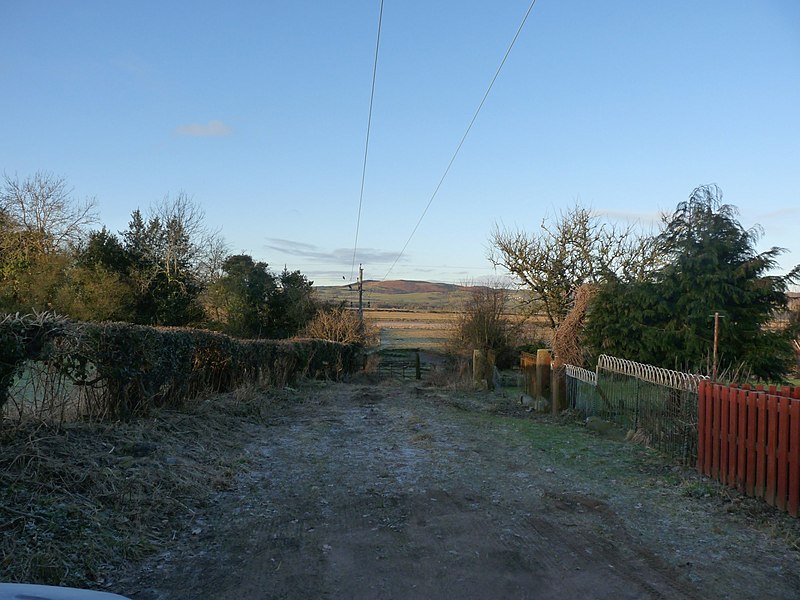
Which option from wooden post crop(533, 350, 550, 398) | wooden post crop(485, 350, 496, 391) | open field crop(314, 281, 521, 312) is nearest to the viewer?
wooden post crop(533, 350, 550, 398)

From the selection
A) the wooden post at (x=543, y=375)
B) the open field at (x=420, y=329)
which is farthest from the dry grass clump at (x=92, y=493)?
the open field at (x=420, y=329)

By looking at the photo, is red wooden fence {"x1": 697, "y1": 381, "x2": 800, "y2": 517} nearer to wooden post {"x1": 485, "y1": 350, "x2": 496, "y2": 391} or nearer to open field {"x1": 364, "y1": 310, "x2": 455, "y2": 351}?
wooden post {"x1": 485, "y1": 350, "x2": 496, "y2": 391}

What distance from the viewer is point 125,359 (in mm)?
9172

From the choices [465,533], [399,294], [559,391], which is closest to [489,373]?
[559,391]

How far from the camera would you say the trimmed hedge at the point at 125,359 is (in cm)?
647

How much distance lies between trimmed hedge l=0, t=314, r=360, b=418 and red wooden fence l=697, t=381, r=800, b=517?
7.92m

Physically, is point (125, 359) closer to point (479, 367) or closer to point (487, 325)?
point (479, 367)

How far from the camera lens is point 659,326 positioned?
48.3 feet

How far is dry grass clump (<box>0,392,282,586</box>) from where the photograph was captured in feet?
14.7

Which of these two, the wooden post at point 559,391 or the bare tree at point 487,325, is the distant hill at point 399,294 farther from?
the wooden post at point 559,391

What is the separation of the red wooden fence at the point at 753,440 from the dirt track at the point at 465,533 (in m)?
0.45

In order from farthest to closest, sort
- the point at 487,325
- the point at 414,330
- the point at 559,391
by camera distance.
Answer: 1. the point at 414,330
2. the point at 487,325
3. the point at 559,391

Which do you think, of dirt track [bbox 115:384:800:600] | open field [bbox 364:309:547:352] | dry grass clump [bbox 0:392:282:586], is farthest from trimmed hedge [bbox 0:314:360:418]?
open field [bbox 364:309:547:352]

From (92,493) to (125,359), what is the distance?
3.83 metres
